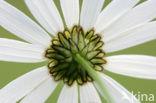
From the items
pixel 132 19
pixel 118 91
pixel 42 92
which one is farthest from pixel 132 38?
pixel 42 92

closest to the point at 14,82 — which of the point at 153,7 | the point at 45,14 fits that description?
the point at 45,14

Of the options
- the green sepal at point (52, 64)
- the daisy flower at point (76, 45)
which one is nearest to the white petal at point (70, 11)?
the daisy flower at point (76, 45)

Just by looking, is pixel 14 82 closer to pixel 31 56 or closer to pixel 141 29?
pixel 31 56

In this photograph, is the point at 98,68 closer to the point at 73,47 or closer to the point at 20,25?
the point at 73,47

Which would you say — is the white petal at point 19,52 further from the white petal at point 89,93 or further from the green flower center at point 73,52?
the white petal at point 89,93

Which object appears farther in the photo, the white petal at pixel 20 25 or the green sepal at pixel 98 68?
the green sepal at pixel 98 68
